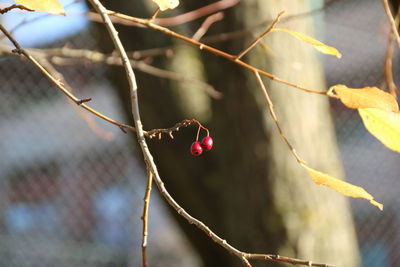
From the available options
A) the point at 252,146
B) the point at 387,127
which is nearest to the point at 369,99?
the point at 387,127

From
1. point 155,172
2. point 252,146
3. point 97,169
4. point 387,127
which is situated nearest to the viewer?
point 155,172

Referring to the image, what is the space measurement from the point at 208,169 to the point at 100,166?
1460 mm

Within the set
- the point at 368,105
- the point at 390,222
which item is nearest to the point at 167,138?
the point at 368,105

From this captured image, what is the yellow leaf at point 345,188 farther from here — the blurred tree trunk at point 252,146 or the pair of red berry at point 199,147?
the blurred tree trunk at point 252,146

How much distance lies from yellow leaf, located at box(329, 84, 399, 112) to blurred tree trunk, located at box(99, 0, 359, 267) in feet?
2.45

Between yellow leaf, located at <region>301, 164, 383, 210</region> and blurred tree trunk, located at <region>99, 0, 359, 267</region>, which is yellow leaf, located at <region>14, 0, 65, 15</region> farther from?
blurred tree trunk, located at <region>99, 0, 359, 267</region>

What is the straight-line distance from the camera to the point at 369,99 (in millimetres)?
466

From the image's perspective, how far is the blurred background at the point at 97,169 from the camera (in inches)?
88.7

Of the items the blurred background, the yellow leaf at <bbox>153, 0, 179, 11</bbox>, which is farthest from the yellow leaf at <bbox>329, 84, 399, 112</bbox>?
the blurred background

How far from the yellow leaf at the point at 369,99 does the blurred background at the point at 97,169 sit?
1554 mm

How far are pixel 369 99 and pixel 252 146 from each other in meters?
0.82

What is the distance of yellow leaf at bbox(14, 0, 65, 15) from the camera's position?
445mm

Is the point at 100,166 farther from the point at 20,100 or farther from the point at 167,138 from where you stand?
the point at 167,138

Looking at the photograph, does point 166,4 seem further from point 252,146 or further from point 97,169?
point 97,169
